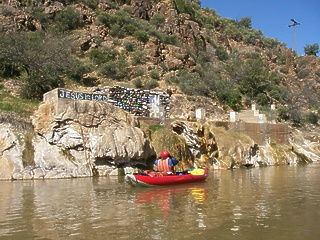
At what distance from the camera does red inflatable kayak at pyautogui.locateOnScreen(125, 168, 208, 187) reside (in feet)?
36.5

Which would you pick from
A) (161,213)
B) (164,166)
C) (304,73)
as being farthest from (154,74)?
(304,73)

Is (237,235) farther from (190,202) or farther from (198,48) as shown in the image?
(198,48)

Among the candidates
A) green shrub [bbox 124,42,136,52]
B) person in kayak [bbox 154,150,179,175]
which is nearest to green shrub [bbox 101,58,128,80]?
green shrub [bbox 124,42,136,52]

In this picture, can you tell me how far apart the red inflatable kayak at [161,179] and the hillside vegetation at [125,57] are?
9.15 m

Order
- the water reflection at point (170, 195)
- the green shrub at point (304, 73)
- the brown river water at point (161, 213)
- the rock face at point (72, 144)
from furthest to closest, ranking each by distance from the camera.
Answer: the green shrub at point (304, 73) → the rock face at point (72, 144) → the water reflection at point (170, 195) → the brown river water at point (161, 213)

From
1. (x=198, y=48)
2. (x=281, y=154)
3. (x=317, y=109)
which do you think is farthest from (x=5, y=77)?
(x=317, y=109)

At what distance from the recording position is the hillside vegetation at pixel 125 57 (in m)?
23.1

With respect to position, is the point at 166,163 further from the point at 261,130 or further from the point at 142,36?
the point at 142,36

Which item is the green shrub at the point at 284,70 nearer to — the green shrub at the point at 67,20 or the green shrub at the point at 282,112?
the green shrub at the point at 282,112

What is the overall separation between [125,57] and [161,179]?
24197mm

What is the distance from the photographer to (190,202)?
8.42 m

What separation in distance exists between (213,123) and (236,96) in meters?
13.2

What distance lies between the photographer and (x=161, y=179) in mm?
11406

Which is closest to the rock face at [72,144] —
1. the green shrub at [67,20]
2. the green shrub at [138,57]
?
the green shrub at [138,57]
